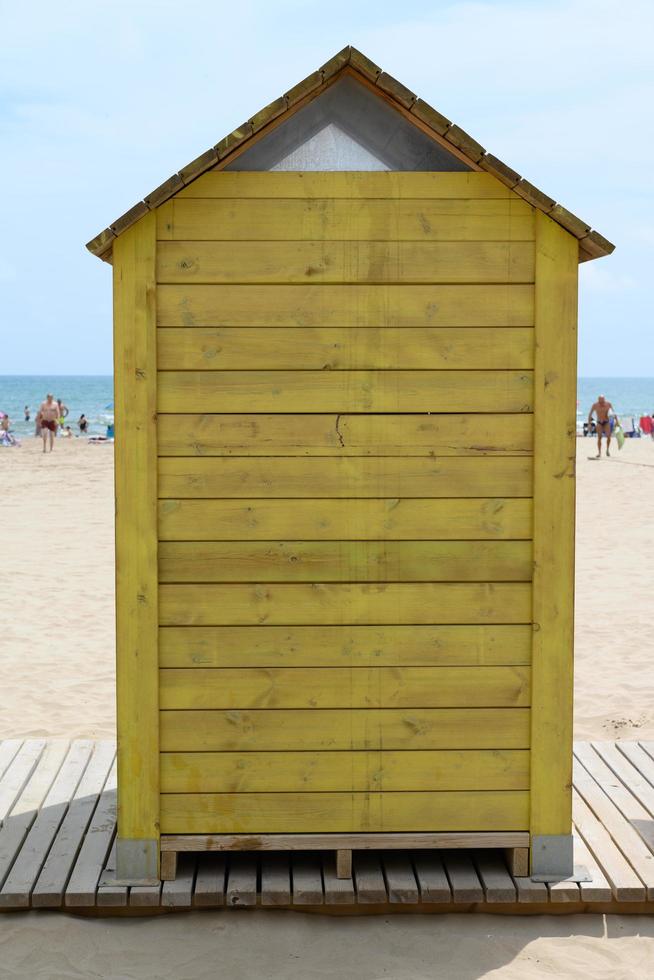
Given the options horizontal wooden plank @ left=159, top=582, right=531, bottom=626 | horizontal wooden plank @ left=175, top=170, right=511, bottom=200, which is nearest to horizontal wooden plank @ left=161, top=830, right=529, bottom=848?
horizontal wooden plank @ left=159, top=582, right=531, bottom=626

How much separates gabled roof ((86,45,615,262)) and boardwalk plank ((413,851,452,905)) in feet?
8.24

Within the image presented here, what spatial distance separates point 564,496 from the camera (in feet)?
14.9

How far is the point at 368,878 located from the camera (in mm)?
4625

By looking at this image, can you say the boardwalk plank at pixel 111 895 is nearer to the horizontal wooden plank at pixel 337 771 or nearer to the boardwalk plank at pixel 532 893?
the horizontal wooden plank at pixel 337 771

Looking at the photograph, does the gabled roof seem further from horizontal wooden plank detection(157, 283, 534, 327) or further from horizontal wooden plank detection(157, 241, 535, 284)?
horizontal wooden plank detection(157, 283, 534, 327)

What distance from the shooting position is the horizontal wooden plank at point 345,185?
447 cm

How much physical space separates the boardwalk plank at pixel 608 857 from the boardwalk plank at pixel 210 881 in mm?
1518

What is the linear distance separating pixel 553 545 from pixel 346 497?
0.82 meters

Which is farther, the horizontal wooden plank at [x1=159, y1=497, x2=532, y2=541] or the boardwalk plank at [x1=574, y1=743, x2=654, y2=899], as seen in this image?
the boardwalk plank at [x1=574, y1=743, x2=654, y2=899]

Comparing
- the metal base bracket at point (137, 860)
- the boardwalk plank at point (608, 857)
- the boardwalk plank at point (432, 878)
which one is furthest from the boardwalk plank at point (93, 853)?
the boardwalk plank at point (608, 857)

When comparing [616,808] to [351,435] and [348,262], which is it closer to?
[351,435]

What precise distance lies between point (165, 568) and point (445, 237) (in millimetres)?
1664

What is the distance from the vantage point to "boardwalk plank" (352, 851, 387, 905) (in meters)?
4.51

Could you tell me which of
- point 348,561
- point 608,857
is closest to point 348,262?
point 348,561
